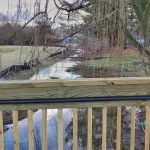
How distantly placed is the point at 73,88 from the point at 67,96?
5 cm

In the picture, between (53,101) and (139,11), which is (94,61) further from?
(53,101)

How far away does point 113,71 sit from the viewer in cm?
353

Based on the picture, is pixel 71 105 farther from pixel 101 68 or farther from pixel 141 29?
pixel 141 29

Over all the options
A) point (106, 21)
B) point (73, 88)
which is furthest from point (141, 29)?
point (73, 88)

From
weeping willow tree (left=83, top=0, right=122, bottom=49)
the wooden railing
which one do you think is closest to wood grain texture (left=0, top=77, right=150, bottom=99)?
the wooden railing

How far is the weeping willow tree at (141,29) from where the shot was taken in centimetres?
361

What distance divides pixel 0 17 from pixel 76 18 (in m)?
1.11

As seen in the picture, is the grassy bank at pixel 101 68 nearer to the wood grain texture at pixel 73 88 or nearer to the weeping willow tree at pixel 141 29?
the weeping willow tree at pixel 141 29

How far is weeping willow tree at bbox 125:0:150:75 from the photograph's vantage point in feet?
11.8

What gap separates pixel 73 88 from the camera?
5.62ft

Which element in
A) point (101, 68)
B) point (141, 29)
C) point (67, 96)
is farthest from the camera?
point (141, 29)

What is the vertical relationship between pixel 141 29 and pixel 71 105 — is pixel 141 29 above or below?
above

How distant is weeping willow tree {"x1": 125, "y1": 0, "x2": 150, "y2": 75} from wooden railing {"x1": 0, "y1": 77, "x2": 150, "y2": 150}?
1970 mm

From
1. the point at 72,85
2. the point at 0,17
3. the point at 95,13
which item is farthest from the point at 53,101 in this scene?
the point at 95,13
